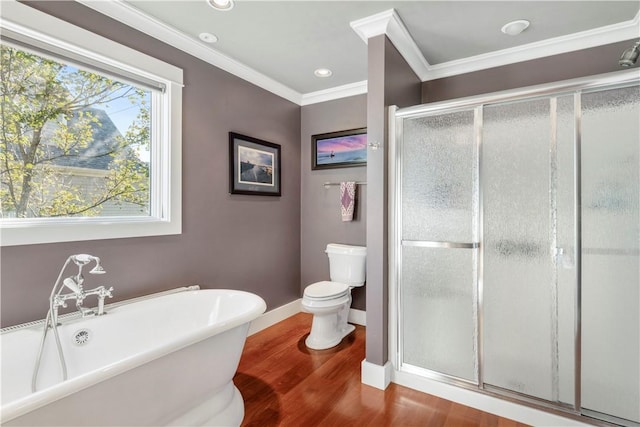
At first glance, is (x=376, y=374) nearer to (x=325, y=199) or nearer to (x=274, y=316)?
(x=274, y=316)

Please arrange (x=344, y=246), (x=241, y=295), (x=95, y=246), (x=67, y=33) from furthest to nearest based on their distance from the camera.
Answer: (x=344, y=246) < (x=241, y=295) < (x=95, y=246) < (x=67, y=33)

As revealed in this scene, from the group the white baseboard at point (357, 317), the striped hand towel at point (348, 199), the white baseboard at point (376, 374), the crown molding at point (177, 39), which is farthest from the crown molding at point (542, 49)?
the white baseboard at point (376, 374)

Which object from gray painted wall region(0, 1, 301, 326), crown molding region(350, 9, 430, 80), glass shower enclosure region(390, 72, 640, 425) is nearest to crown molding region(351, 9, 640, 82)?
crown molding region(350, 9, 430, 80)

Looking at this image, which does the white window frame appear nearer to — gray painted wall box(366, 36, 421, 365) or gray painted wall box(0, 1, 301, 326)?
gray painted wall box(0, 1, 301, 326)

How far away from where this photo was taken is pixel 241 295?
215cm

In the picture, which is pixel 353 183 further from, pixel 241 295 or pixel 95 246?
pixel 95 246

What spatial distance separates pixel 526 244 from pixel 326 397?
5.12ft

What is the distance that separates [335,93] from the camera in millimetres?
3381

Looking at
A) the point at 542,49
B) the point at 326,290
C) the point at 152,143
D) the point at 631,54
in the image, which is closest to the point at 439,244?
the point at 326,290

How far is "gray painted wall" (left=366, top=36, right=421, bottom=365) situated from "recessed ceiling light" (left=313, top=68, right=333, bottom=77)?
2.50ft

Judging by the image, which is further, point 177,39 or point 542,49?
Result: point 542,49

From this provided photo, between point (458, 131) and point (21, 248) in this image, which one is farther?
point (458, 131)

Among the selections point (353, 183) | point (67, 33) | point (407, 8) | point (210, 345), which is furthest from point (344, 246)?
point (67, 33)

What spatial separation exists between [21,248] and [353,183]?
8.18 ft
